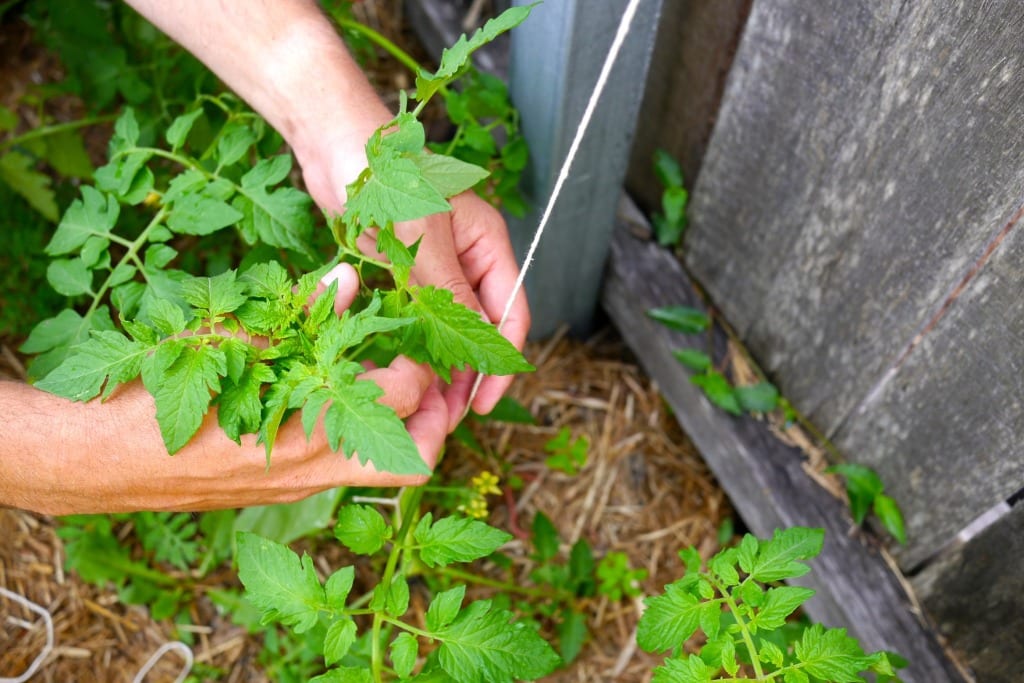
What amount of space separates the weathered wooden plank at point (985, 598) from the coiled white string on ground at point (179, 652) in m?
1.45

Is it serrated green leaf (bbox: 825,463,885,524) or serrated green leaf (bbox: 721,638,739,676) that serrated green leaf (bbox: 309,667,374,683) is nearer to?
serrated green leaf (bbox: 721,638,739,676)

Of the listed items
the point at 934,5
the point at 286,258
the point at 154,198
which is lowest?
the point at 934,5

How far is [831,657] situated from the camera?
95cm

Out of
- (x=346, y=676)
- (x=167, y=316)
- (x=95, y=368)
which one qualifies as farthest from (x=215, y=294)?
(x=346, y=676)

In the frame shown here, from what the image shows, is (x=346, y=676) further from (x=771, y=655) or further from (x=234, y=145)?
(x=234, y=145)

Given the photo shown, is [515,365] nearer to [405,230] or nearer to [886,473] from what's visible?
A: [405,230]

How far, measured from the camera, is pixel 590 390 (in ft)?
6.51

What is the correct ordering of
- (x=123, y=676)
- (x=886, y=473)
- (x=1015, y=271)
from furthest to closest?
(x=123, y=676) → (x=886, y=473) → (x=1015, y=271)

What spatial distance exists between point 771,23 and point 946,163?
36 centimetres

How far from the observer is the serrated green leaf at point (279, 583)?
98 cm

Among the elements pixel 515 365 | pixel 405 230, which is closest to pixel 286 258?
pixel 405 230

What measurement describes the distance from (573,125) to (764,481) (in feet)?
2.61

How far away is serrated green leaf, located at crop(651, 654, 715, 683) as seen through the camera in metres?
0.94

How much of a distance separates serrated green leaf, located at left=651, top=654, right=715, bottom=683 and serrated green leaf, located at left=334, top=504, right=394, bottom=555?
39 cm
